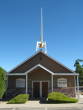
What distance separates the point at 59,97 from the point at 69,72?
6906 mm

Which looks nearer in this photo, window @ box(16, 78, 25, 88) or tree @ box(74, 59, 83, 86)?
window @ box(16, 78, 25, 88)

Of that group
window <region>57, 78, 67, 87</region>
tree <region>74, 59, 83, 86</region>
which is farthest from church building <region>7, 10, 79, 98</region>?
tree <region>74, 59, 83, 86</region>

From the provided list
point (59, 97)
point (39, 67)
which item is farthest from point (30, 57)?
point (59, 97)

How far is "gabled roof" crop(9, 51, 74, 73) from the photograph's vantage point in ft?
103

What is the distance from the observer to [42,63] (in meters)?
31.8

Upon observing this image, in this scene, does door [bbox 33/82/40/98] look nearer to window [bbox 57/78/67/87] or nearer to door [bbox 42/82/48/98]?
door [bbox 42/82/48/98]

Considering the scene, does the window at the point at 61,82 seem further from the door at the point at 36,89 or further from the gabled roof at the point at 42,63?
the door at the point at 36,89

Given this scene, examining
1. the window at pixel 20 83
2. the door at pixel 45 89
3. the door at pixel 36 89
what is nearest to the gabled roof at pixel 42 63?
the window at pixel 20 83

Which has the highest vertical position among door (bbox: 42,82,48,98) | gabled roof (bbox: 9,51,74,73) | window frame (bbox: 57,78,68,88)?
gabled roof (bbox: 9,51,74,73)

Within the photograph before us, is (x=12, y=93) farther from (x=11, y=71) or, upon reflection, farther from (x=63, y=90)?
(x=63, y=90)

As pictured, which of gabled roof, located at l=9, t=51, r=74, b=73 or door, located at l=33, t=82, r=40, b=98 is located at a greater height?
gabled roof, located at l=9, t=51, r=74, b=73

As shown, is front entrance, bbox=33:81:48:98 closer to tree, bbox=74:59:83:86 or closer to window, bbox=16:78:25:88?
window, bbox=16:78:25:88

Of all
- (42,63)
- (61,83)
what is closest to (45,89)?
(61,83)

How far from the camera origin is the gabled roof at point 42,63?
103ft
